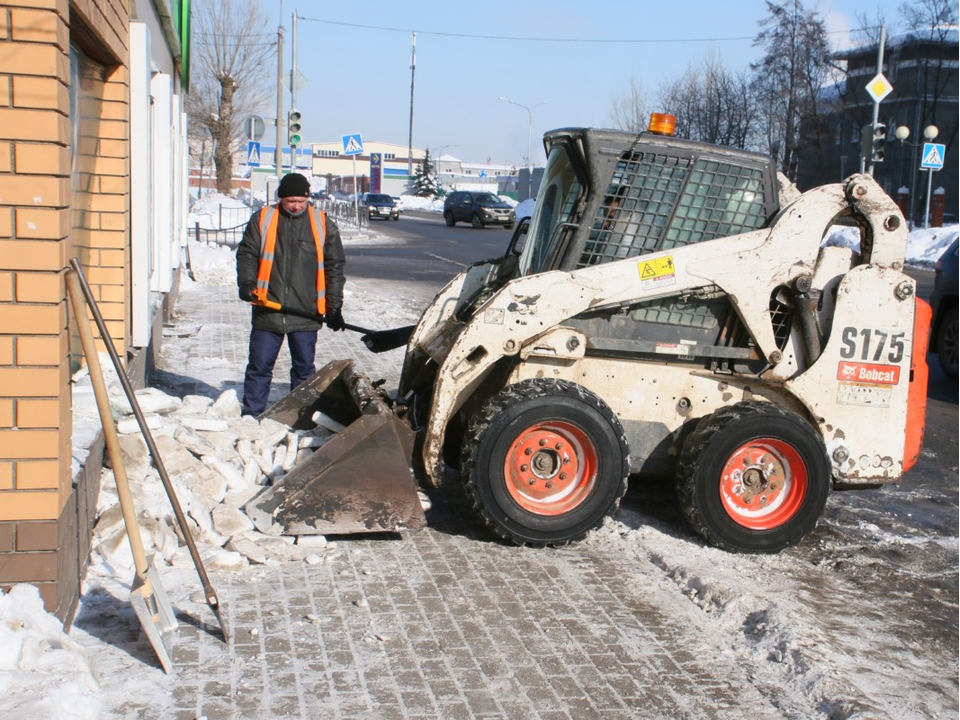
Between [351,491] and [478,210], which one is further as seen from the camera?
[478,210]

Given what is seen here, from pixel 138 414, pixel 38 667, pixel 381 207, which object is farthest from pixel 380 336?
pixel 381 207

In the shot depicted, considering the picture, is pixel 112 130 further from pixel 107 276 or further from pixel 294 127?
pixel 294 127

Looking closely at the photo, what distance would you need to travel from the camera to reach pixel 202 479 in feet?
18.7

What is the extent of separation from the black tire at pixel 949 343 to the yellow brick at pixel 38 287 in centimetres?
1054

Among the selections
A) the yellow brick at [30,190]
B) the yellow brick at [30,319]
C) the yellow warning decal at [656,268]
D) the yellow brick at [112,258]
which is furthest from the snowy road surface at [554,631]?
the yellow brick at [112,258]

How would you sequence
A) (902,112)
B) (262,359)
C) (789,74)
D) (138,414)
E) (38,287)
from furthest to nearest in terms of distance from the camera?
(902,112), (789,74), (262,359), (138,414), (38,287)

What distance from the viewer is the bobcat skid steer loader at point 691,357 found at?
5602mm

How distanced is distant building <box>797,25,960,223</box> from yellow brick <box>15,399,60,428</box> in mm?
41843

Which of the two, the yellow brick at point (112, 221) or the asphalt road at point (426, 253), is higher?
the yellow brick at point (112, 221)

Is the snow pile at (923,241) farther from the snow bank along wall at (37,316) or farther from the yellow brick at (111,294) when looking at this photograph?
the snow bank along wall at (37,316)

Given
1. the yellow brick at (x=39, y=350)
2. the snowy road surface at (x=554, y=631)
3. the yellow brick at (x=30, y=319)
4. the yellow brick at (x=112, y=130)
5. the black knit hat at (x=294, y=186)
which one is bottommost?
the snowy road surface at (x=554, y=631)

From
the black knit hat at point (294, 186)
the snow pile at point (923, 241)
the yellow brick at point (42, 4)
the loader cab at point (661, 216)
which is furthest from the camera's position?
the snow pile at point (923, 241)

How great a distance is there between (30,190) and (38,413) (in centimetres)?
82

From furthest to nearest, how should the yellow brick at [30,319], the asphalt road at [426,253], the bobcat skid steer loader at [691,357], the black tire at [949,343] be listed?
the asphalt road at [426,253] < the black tire at [949,343] < the bobcat skid steer loader at [691,357] < the yellow brick at [30,319]
